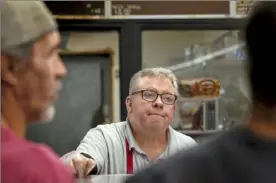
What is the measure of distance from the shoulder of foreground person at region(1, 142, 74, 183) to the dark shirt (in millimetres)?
158

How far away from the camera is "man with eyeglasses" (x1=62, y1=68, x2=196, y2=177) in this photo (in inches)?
80.5

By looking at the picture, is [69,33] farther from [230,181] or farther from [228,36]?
[230,181]

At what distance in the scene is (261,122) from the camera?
34.1 inches

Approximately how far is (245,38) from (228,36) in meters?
2.78

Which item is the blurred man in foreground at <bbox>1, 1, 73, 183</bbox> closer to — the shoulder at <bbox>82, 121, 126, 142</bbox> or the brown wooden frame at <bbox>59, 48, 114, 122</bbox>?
the shoulder at <bbox>82, 121, 126, 142</bbox>

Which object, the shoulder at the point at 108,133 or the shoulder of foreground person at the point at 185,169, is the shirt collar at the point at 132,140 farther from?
the shoulder of foreground person at the point at 185,169

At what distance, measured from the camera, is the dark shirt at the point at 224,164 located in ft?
2.79

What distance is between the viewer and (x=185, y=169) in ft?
2.81

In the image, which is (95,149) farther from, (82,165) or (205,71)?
(205,71)

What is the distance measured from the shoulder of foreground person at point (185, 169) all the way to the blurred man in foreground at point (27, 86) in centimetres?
17

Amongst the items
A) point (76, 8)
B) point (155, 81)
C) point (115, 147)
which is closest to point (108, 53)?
point (76, 8)

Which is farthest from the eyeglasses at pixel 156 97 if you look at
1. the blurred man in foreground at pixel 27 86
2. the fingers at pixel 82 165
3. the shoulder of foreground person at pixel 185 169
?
the shoulder of foreground person at pixel 185 169

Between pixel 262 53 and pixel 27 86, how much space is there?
0.37 m

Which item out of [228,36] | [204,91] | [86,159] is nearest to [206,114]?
[204,91]
